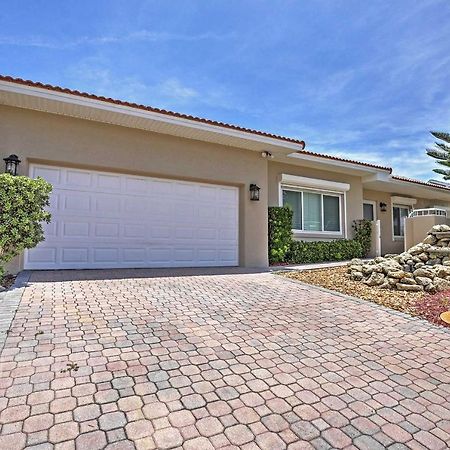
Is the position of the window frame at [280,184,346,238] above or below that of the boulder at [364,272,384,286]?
above

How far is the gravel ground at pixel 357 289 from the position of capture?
5570mm

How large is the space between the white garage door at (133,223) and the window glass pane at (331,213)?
5.02 meters

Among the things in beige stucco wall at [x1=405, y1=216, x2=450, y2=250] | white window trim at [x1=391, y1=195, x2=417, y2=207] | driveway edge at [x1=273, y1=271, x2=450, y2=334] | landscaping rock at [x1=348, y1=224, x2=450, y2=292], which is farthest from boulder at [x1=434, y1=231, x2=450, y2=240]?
white window trim at [x1=391, y1=195, x2=417, y2=207]

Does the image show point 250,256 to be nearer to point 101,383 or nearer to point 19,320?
point 19,320

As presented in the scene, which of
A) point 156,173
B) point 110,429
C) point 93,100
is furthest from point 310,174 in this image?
point 110,429

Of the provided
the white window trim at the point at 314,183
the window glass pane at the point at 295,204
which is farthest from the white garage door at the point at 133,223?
the window glass pane at the point at 295,204

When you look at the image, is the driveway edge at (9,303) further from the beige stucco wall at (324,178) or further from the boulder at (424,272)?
the beige stucco wall at (324,178)

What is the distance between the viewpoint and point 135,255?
8.58 m

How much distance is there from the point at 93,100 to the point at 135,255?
→ 3959 millimetres

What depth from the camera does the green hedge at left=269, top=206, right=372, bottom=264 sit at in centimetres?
1078

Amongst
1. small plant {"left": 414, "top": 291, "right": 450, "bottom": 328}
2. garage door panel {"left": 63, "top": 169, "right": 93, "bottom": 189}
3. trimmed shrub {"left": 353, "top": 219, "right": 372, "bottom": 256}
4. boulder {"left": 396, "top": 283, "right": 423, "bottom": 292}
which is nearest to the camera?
small plant {"left": 414, "top": 291, "right": 450, "bottom": 328}

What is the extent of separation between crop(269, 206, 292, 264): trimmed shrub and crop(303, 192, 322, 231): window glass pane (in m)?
2.00

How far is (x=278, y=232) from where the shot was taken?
1080 cm

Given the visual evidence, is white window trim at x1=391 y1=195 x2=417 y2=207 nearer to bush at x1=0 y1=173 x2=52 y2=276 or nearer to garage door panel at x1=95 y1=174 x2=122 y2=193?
garage door panel at x1=95 y1=174 x2=122 y2=193
